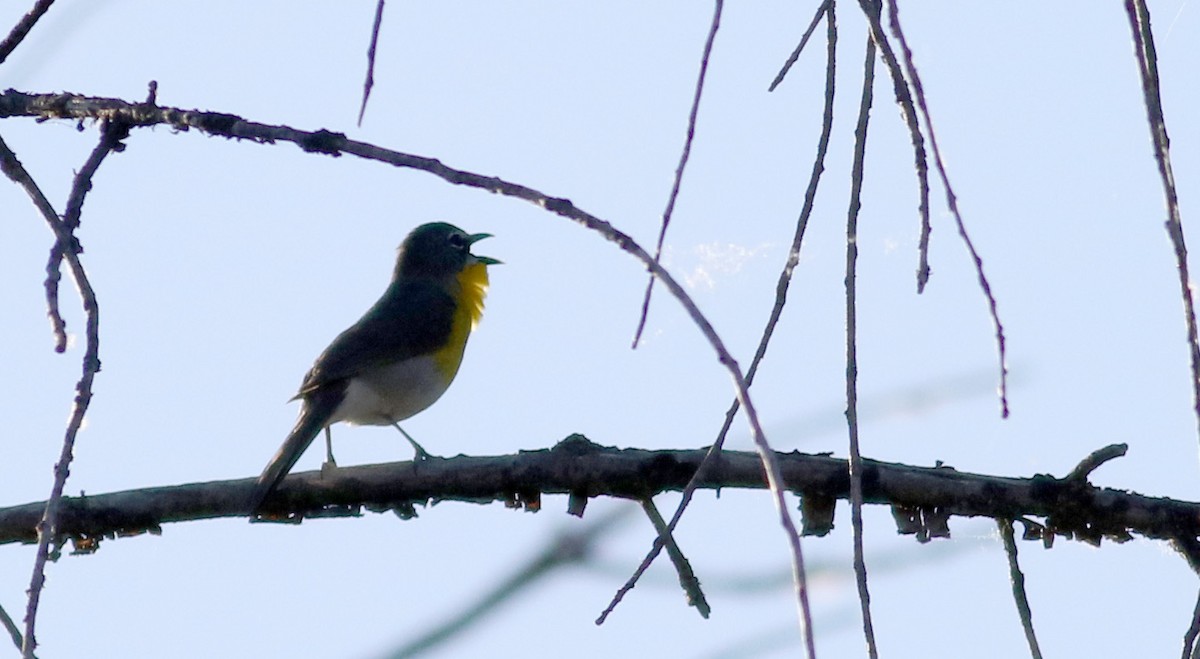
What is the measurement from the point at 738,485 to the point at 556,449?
1.63ft

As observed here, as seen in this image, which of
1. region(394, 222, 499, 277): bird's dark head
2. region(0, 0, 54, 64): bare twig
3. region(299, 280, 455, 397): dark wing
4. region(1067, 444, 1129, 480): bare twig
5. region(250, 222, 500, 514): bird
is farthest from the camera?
region(394, 222, 499, 277): bird's dark head

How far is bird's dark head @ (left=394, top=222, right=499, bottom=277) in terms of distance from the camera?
9719 millimetres

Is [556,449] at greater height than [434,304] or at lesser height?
lesser

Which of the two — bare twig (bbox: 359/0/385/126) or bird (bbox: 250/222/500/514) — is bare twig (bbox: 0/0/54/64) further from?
bird (bbox: 250/222/500/514)

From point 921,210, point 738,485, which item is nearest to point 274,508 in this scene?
point 738,485

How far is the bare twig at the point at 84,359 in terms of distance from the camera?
6.52 ft

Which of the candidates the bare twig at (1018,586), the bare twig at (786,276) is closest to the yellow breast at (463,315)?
the bare twig at (1018,586)

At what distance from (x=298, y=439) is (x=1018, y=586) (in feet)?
12.7

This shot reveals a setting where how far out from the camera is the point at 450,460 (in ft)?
13.0

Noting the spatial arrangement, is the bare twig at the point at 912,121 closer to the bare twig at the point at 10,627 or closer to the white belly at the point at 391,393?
the bare twig at the point at 10,627

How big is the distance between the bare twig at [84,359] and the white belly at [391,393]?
4564mm

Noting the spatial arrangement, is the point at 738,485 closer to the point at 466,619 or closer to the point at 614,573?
the point at 614,573

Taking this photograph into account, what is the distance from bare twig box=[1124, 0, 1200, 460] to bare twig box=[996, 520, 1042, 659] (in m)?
0.70

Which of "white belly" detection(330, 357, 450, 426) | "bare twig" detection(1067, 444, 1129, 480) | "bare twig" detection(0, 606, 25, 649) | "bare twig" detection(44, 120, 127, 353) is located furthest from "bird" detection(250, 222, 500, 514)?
"bare twig" detection(0, 606, 25, 649)
